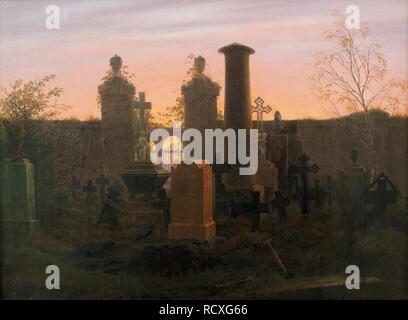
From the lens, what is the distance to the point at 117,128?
15.2 meters

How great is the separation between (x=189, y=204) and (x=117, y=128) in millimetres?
5980

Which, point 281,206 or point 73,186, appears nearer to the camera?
point 281,206

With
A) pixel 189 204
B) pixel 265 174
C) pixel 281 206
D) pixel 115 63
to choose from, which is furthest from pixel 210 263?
pixel 265 174

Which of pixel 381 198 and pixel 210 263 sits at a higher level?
pixel 381 198

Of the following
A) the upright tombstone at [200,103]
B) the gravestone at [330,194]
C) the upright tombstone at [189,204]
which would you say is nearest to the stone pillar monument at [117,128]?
the upright tombstone at [200,103]

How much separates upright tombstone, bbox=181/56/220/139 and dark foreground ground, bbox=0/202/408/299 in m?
4.76

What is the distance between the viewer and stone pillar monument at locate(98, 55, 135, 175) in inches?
569

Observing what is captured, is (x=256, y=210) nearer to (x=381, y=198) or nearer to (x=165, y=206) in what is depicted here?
(x=165, y=206)

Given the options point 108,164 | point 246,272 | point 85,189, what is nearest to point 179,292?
point 246,272

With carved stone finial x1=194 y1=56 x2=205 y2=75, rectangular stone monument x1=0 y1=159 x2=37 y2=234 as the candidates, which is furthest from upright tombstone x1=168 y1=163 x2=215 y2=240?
rectangular stone monument x1=0 y1=159 x2=37 y2=234

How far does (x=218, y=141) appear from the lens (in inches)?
525

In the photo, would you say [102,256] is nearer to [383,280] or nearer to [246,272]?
[246,272]

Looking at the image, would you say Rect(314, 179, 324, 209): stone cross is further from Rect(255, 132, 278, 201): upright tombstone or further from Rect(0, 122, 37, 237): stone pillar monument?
Rect(0, 122, 37, 237): stone pillar monument
